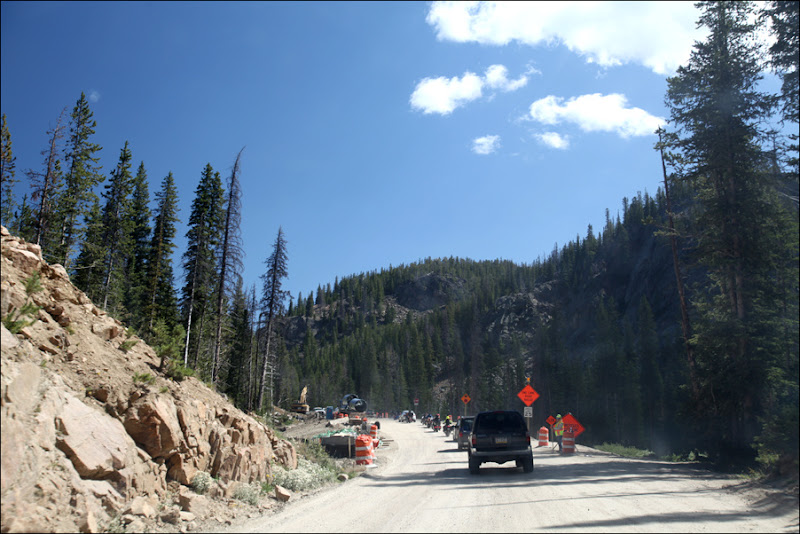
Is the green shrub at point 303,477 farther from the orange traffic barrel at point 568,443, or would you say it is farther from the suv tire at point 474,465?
the orange traffic barrel at point 568,443

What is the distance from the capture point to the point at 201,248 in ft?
113

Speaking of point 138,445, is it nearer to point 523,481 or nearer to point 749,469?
point 523,481

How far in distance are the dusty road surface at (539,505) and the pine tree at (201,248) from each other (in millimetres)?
21675

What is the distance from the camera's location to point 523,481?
1402 cm

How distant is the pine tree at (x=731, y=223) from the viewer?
55.8 feet

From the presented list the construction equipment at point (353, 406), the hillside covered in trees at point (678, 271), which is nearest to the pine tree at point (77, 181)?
the hillside covered in trees at point (678, 271)

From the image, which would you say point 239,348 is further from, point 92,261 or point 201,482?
point 201,482

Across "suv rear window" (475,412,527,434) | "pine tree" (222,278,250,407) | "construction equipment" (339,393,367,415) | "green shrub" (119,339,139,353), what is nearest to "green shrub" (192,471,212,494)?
"green shrub" (119,339,139,353)

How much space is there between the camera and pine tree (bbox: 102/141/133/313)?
33.9m

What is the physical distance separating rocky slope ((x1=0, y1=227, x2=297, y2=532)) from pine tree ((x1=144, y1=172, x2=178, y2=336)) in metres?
27.0

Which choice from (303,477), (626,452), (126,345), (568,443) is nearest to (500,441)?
(303,477)

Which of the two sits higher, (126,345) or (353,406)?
(126,345)

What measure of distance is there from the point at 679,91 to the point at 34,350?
2199 cm

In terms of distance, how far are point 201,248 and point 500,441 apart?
25.5 metres
